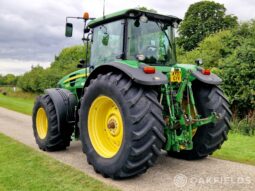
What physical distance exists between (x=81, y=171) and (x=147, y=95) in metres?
1.68

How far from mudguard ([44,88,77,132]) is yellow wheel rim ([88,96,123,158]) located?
1.27 metres

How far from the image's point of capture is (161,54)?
6.02m

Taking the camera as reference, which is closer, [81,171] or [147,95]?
[147,95]

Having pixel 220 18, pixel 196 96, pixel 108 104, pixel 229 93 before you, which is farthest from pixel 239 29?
pixel 220 18

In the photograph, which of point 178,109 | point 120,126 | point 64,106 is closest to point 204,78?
point 178,109

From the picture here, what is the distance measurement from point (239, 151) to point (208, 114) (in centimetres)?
177

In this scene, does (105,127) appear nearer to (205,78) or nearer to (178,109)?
(178,109)

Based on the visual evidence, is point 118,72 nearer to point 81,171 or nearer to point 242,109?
point 81,171

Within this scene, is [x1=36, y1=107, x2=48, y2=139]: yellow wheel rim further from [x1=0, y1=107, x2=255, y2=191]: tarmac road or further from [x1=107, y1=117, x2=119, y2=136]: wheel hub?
[x1=107, y1=117, x2=119, y2=136]: wheel hub

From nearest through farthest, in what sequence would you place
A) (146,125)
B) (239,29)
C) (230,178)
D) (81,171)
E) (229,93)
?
1. (146,125)
2. (230,178)
3. (81,171)
4. (229,93)
5. (239,29)

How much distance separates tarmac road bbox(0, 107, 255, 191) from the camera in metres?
4.68

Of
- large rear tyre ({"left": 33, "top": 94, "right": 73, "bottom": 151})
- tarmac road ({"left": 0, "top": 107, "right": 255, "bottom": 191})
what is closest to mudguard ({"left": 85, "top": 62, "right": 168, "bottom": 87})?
tarmac road ({"left": 0, "top": 107, "right": 255, "bottom": 191})

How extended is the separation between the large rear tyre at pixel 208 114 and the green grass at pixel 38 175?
2111 mm

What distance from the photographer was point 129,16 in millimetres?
5574
